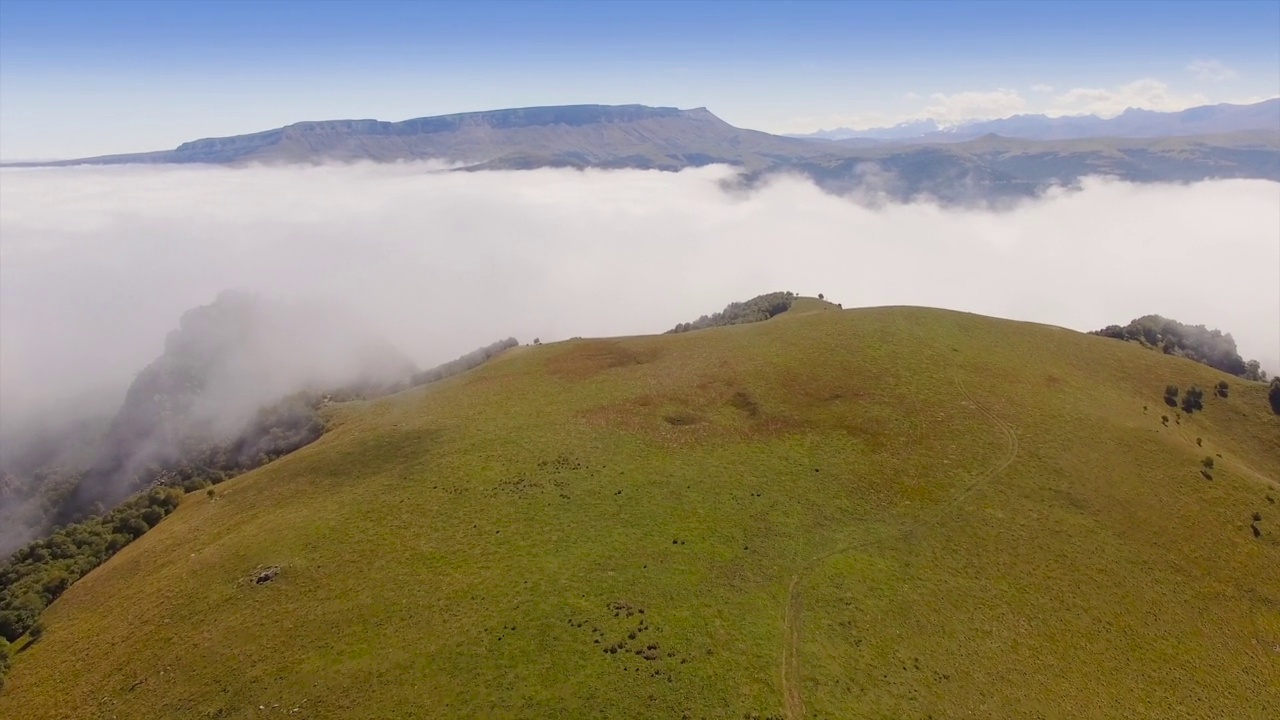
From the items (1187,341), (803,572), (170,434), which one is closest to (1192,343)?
(1187,341)

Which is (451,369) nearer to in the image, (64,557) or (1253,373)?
(64,557)

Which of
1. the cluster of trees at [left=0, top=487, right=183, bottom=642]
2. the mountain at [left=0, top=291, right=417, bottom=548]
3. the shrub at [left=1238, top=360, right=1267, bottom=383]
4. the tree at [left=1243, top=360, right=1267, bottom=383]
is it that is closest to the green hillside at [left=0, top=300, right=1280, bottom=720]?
the cluster of trees at [left=0, top=487, right=183, bottom=642]

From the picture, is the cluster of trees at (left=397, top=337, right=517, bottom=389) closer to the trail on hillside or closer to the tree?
the trail on hillside

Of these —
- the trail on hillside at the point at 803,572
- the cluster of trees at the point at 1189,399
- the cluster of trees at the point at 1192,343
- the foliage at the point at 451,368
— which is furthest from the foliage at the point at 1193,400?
the foliage at the point at 451,368

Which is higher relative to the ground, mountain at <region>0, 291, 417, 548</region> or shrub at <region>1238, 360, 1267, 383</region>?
shrub at <region>1238, 360, 1267, 383</region>

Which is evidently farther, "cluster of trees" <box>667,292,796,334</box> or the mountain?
"cluster of trees" <box>667,292,796,334</box>

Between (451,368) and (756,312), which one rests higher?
(756,312)

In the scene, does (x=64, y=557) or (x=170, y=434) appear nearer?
(x=64, y=557)
